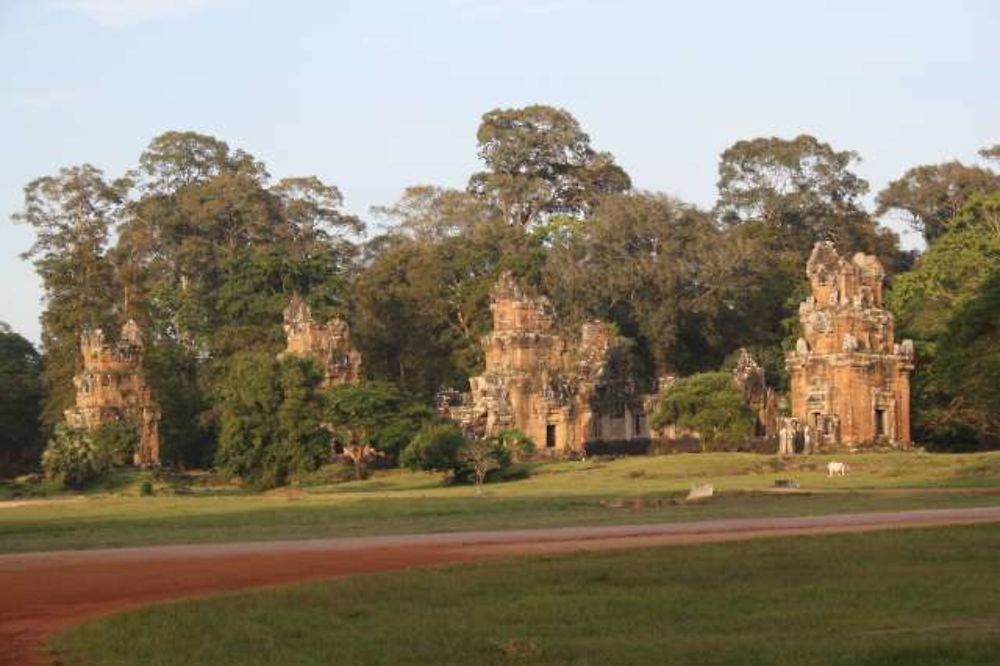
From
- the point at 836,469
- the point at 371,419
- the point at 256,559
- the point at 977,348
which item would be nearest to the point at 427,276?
the point at 371,419

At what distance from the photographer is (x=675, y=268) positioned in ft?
253

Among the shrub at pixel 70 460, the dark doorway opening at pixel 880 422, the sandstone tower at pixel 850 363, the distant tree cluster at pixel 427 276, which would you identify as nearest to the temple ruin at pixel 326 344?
the distant tree cluster at pixel 427 276

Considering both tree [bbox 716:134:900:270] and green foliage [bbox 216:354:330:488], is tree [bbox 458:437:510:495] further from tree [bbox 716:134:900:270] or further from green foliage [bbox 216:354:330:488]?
tree [bbox 716:134:900:270]

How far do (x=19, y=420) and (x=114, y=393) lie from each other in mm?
10372

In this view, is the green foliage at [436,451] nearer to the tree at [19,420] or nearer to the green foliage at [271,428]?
the green foliage at [271,428]

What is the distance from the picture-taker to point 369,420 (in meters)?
64.3

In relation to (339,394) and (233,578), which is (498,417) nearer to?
(339,394)

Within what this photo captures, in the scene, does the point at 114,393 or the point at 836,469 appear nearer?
the point at 836,469

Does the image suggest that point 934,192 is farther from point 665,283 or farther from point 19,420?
point 19,420

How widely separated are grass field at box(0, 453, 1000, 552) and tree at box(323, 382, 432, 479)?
1.87 metres

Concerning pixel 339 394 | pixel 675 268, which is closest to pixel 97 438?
pixel 339 394

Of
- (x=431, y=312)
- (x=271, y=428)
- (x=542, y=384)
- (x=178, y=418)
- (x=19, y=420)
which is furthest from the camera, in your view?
(x=431, y=312)

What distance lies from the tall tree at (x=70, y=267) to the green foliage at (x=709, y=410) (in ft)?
89.9

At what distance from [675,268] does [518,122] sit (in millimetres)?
22533
